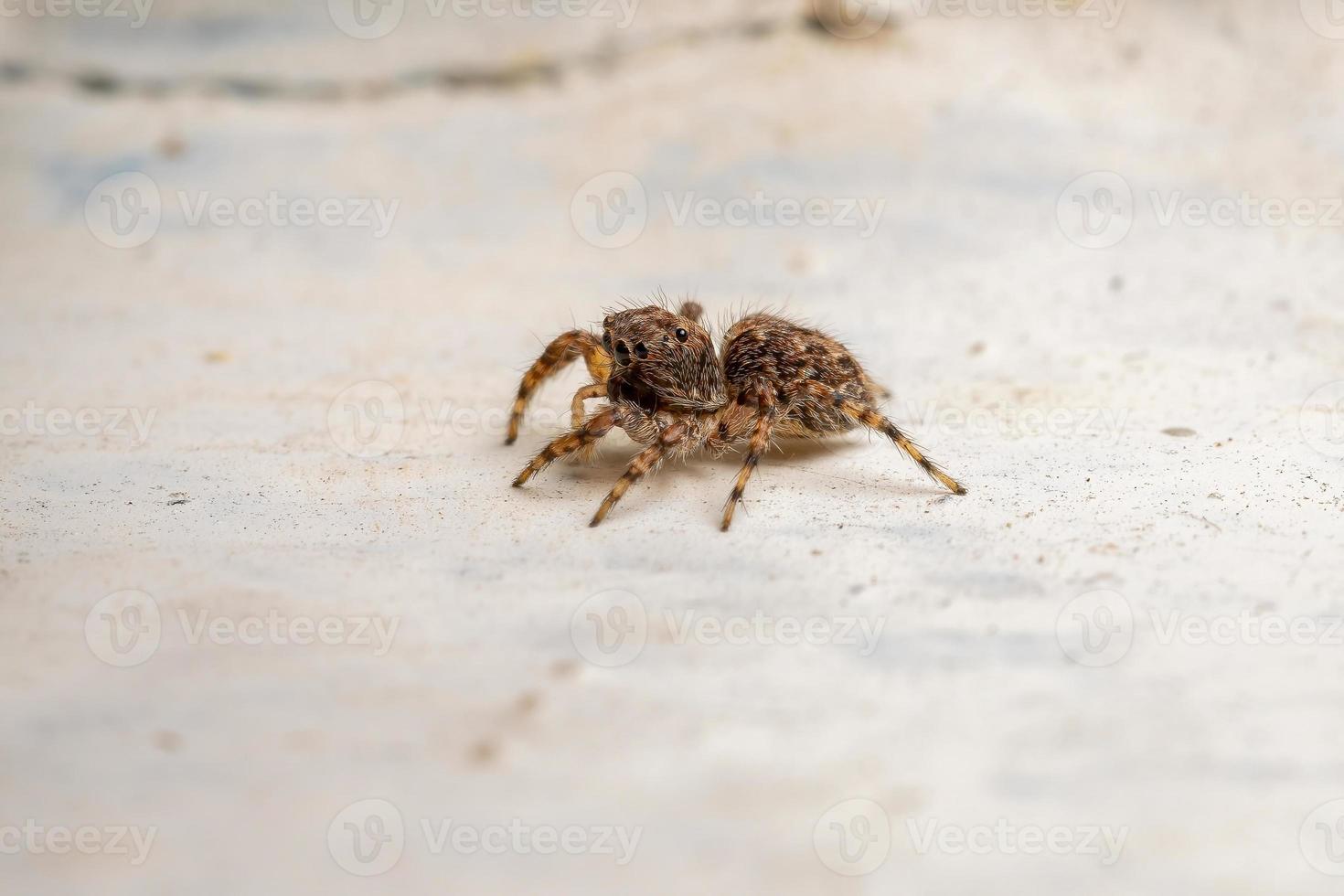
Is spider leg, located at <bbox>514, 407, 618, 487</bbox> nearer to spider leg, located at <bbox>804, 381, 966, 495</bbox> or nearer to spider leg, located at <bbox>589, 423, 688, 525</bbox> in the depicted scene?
spider leg, located at <bbox>589, 423, 688, 525</bbox>

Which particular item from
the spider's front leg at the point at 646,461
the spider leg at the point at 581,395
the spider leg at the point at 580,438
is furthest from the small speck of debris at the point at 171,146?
the spider's front leg at the point at 646,461

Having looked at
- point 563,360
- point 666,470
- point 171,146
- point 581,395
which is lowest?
point 666,470

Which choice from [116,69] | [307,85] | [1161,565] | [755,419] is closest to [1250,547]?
[1161,565]

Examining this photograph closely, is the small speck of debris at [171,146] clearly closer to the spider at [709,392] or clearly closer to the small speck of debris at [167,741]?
the spider at [709,392]

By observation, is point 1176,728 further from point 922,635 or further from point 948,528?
point 948,528

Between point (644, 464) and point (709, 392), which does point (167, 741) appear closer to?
point (644, 464)

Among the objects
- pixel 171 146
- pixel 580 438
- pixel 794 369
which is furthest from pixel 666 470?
pixel 171 146

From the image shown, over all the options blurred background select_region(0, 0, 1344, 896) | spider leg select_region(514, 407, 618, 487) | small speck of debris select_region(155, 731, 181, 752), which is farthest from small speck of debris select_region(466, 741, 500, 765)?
spider leg select_region(514, 407, 618, 487)

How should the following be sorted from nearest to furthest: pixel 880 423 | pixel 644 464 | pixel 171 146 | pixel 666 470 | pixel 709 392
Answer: pixel 644 464, pixel 880 423, pixel 709 392, pixel 666 470, pixel 171 146
